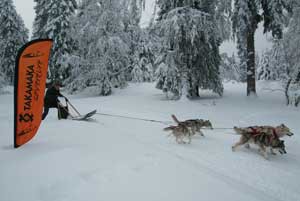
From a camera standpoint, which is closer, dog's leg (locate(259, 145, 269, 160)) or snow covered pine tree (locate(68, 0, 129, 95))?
dog's leg (locate(259, 145, 269, 160))

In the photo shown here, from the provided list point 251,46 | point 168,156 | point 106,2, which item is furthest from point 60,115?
point 106,2

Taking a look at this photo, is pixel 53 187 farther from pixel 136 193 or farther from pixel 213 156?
pixel 213 156

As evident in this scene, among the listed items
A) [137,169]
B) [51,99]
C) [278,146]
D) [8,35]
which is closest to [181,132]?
[278,146]

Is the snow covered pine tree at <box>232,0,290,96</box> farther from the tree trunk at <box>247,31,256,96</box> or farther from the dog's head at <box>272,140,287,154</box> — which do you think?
the dog's head at <box>272,140,287,154</box>

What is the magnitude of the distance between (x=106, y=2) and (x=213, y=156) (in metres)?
18.8

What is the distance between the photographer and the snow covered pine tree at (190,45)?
45.5 ft

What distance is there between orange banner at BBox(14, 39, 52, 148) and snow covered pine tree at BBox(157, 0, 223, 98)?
31.2 ft

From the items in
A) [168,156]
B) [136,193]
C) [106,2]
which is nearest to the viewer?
[136,193]

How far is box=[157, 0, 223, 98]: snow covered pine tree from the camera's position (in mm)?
13875

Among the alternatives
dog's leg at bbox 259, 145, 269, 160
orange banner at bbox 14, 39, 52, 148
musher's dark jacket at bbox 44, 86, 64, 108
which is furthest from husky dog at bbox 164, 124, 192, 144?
musher's dark jacket at bbox 44, 86, 64, 108

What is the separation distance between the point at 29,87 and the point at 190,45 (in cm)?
1106

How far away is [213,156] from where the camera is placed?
549 cm

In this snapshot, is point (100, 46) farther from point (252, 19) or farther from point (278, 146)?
point (278, 146)

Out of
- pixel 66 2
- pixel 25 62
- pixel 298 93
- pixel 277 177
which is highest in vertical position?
pixel 66 2
